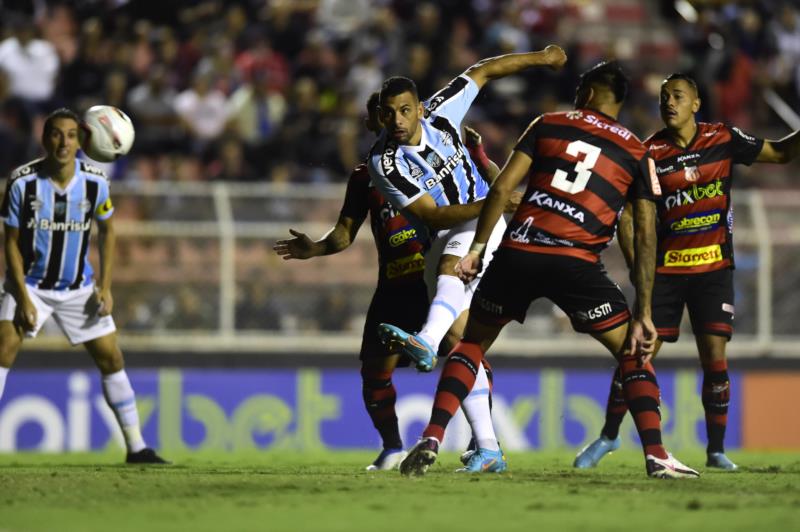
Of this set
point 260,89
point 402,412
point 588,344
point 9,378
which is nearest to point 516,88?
point 260,89

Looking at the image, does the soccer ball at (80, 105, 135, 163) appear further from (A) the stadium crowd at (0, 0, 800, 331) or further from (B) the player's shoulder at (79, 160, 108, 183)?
(A) the stadium crowd at (0, 0, 800, 331)

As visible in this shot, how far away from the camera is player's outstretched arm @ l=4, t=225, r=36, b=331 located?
9.05m

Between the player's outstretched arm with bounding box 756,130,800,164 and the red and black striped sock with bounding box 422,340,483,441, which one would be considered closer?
the red and black striped sock with bounding box 422,340,483,441

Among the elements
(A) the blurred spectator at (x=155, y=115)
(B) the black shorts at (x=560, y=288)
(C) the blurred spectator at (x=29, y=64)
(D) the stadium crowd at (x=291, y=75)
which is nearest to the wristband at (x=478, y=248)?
(B) the black shorts at (x=560, y=288)

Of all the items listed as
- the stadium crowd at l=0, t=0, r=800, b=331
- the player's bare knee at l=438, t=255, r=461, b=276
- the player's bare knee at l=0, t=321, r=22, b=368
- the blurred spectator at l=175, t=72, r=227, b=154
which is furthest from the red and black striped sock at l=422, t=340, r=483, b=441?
the blurred spectator at l=175, t=72, r=227, b=154

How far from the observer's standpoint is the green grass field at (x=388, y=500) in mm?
5559

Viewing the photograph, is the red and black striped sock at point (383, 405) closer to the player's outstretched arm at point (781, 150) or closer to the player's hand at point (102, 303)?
the player's hand at point (102, 303)

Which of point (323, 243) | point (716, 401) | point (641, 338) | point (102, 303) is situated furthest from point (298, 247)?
point (716, 401)

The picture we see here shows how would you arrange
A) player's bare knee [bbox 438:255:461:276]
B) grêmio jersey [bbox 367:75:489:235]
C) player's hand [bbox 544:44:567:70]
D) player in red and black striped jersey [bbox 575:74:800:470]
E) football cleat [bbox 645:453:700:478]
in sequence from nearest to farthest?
1. football cleat [bbox 645:453:700:478]
2. grêmio jersey [bbox 367:75:489:235]
3. player's bare knee [bbox 438:255:461:276]
4. player's hand [bbox 544:44:567:70]
5. player in red and black striped jersey [bbox 575:74:800:470]

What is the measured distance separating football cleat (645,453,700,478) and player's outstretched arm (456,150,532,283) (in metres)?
1.40

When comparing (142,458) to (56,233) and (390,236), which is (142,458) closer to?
(56,233)

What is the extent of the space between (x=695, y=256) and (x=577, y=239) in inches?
77.8

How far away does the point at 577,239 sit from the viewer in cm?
730

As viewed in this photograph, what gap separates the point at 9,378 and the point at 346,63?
619 cm
